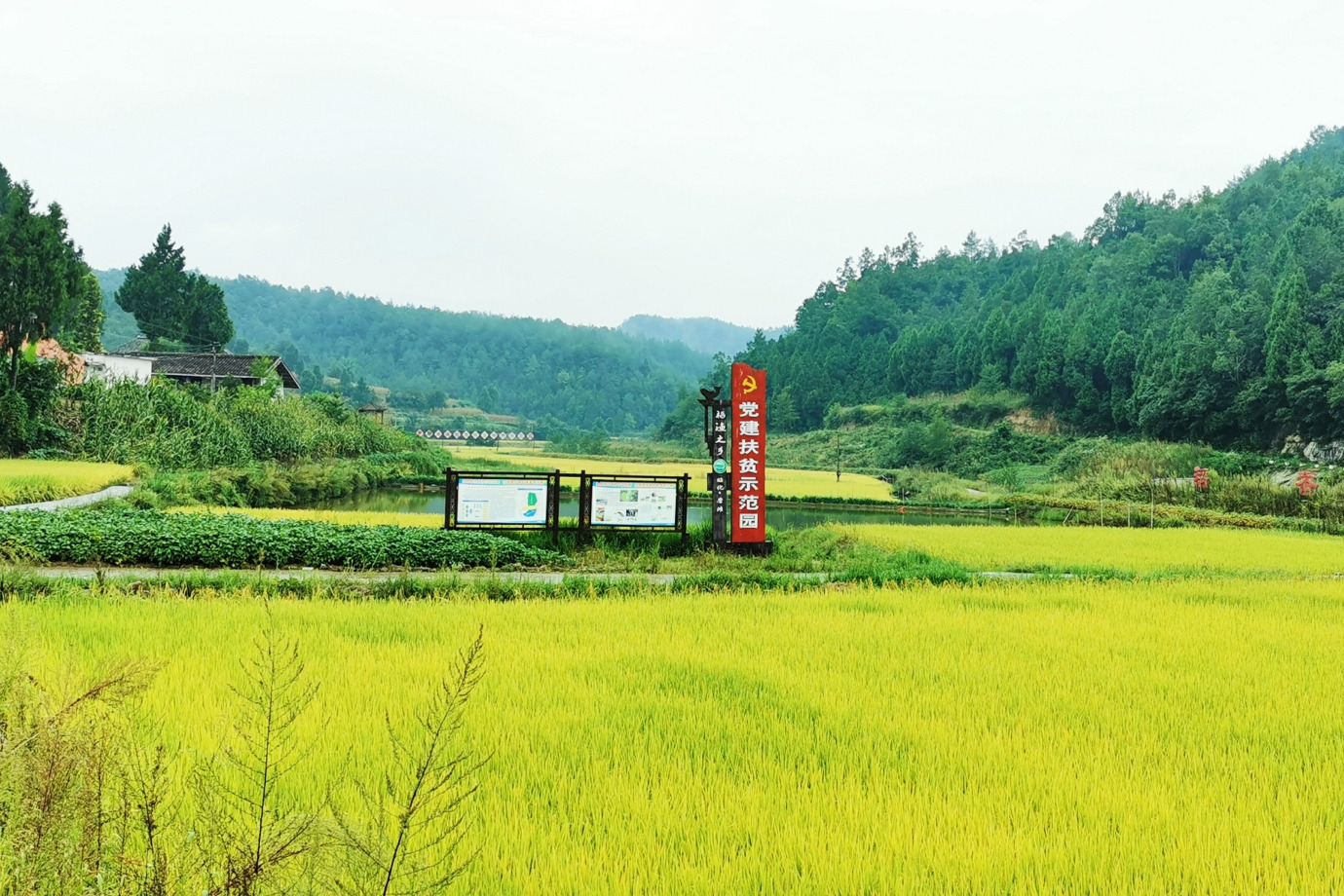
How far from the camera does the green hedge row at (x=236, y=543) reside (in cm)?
1027

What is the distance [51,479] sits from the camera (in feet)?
55.9

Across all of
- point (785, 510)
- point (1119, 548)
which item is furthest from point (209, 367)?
point (1119, 548)

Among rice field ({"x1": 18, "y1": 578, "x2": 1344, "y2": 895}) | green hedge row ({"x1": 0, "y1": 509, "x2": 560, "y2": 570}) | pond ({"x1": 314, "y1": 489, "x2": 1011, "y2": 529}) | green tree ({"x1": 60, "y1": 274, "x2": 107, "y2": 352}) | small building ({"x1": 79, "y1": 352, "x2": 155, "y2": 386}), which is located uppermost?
green tree ({"x1": 60, "y1": 274, "x2": 107, "y2": 352})

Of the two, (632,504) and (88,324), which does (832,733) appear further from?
(88,324)

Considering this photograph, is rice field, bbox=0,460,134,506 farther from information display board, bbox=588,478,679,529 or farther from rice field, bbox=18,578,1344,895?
Result: information display board, bbox=588,478,679,529

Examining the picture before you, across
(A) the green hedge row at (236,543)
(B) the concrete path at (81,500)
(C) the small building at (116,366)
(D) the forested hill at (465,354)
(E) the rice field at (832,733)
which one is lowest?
(E) the rice field at (832,733)

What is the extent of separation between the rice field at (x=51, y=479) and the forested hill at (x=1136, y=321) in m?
47.8

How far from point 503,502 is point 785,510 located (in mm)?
16586

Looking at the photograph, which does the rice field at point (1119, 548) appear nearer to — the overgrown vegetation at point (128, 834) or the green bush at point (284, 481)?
the overgrown vegetation at point (128, 834)

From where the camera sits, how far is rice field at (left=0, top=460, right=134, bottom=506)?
50.8 ft

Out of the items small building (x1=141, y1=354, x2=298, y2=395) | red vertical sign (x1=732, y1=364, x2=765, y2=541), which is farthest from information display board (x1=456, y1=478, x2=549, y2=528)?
small building (x1=141, y1=354, x2=298, y2=395)

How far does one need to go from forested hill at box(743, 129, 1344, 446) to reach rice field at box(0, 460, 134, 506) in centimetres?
4775

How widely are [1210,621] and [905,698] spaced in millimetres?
4967

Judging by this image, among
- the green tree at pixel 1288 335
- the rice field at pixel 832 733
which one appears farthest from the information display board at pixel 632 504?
the green tree at pixel 1288 335
